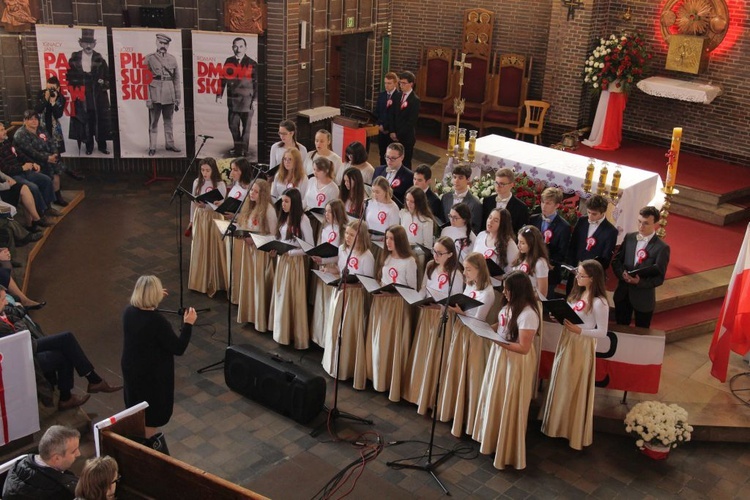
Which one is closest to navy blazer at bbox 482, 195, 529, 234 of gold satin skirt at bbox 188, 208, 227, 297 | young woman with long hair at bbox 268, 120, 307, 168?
young woman with long hair at bbox 268, 120, 307, 168

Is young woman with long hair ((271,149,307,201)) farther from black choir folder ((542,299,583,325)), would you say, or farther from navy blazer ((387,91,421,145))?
black choir folder ((542,299,583,325))

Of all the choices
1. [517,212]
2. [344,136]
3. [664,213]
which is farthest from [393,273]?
[344,136]

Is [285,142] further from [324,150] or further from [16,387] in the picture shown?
[16,387]

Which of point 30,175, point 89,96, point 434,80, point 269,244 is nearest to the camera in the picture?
point 269,244

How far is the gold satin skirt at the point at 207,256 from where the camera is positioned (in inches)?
376

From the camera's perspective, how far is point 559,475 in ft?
23.4

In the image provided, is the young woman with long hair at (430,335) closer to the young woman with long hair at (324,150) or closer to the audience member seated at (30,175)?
the young woman with long hair at (324,150)

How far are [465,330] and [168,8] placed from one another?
26.3 feet

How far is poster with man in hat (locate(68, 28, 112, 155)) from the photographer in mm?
12617

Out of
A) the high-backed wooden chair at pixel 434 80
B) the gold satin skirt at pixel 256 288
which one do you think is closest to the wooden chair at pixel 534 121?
the high-backed wooden chair at pixel 434 80

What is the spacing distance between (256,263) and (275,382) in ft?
5.61

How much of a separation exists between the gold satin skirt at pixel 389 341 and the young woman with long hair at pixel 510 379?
96cm

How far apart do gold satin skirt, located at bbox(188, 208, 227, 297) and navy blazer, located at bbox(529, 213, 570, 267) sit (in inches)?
144

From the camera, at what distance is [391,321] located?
7.83 m
